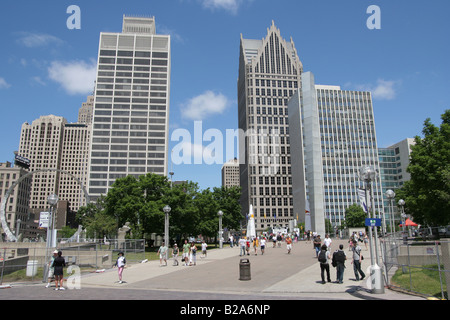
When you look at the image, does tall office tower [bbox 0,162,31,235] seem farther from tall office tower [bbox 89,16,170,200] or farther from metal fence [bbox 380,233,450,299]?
metal fence [bbox 380,233,450,299]

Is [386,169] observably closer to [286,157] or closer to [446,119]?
[286,157]

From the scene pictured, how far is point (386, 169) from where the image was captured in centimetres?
15162

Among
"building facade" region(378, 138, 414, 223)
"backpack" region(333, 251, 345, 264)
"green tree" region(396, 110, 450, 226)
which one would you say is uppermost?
"building facade" region(378, 138, 414, 223)

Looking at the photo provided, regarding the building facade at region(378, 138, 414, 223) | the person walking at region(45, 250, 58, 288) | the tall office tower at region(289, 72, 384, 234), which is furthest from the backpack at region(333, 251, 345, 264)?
the building facade at region(378, 138, 414, 223)

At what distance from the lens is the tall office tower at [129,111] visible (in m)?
134

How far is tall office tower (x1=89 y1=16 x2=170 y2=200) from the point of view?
134000 mm

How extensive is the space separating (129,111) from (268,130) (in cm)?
6174

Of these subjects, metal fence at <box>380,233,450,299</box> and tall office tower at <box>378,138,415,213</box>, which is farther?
tall office tower at <box>378,138,415,213</box>

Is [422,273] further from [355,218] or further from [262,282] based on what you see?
[355,218]

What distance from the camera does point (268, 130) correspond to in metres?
151

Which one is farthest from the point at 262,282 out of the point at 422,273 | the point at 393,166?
the point at 393,166

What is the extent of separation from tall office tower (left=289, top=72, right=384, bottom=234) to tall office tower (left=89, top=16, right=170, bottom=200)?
5594 centimetres

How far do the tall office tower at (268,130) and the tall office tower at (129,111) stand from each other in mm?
38615
